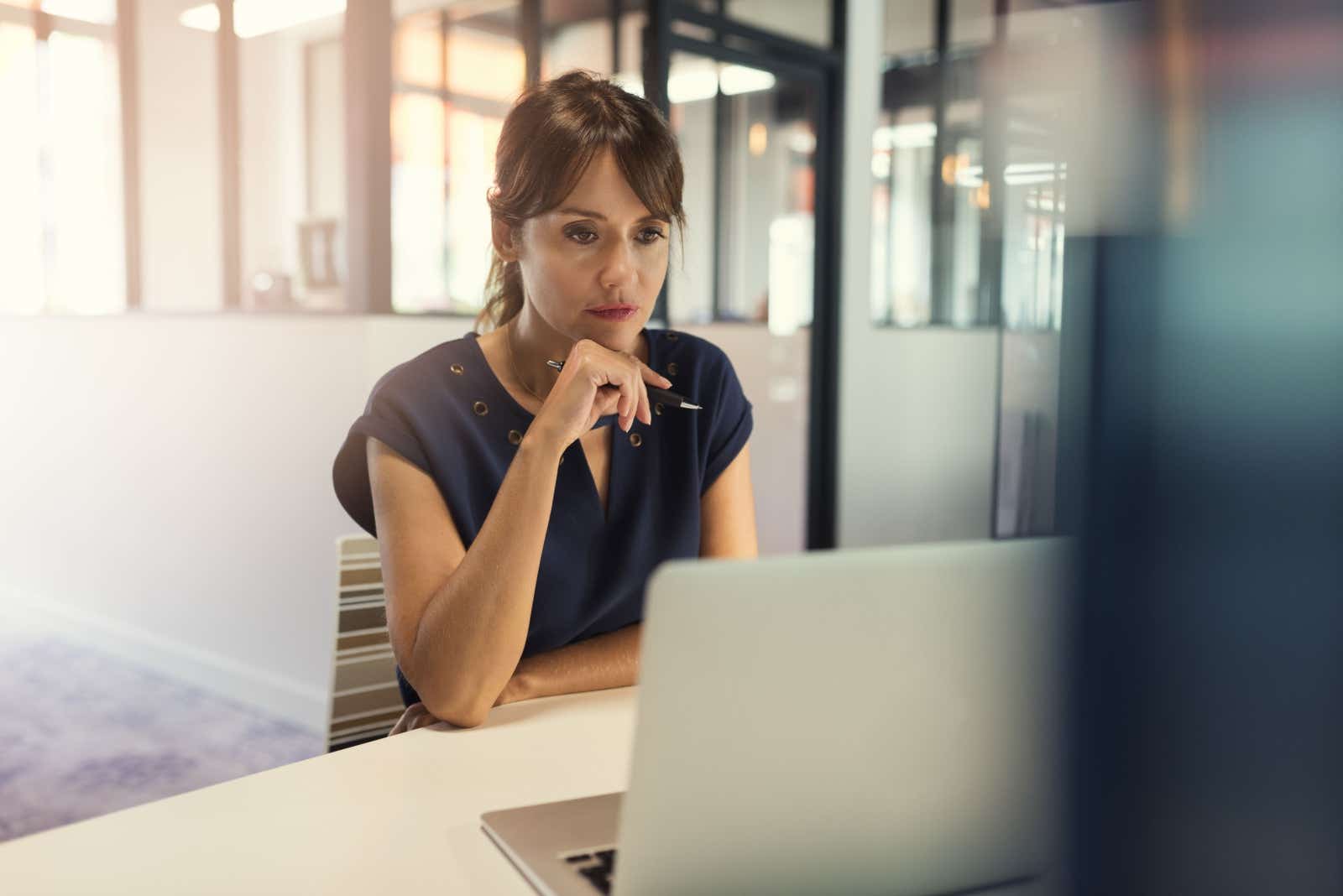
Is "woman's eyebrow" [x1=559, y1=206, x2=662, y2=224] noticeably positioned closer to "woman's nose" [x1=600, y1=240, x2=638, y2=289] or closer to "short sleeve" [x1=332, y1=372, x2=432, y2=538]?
"woman's nose" [x1=600, y1=240, x2=638, y2=289]

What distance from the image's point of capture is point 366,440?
1.29 m

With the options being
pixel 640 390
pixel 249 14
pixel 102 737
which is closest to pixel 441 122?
pixel 249 14

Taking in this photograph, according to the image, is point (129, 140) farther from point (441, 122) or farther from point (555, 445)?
point (441, 122)

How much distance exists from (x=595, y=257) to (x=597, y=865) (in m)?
0.83

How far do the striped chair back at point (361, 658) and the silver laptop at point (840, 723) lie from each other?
34.7 inches

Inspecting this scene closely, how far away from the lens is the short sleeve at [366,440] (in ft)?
4.15

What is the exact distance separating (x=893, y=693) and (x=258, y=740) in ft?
8.58

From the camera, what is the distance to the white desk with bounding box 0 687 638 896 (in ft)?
2.37

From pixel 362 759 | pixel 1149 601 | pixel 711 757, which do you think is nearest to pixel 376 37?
pixel 362 759

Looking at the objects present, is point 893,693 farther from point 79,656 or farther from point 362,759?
point 79,656

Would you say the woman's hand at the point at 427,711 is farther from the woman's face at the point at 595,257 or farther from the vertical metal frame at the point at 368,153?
the vertical metal frame at the point at 368,153

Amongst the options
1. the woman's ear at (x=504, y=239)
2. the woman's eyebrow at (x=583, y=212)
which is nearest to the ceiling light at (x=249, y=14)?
the woman's ear at (x=504, y=239)

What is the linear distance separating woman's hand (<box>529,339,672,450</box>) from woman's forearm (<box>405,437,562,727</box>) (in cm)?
2

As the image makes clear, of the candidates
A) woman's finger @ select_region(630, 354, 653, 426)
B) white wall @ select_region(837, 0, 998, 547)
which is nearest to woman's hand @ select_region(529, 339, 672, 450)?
woman's finger @ select_region(630, 354, 653, 426)
